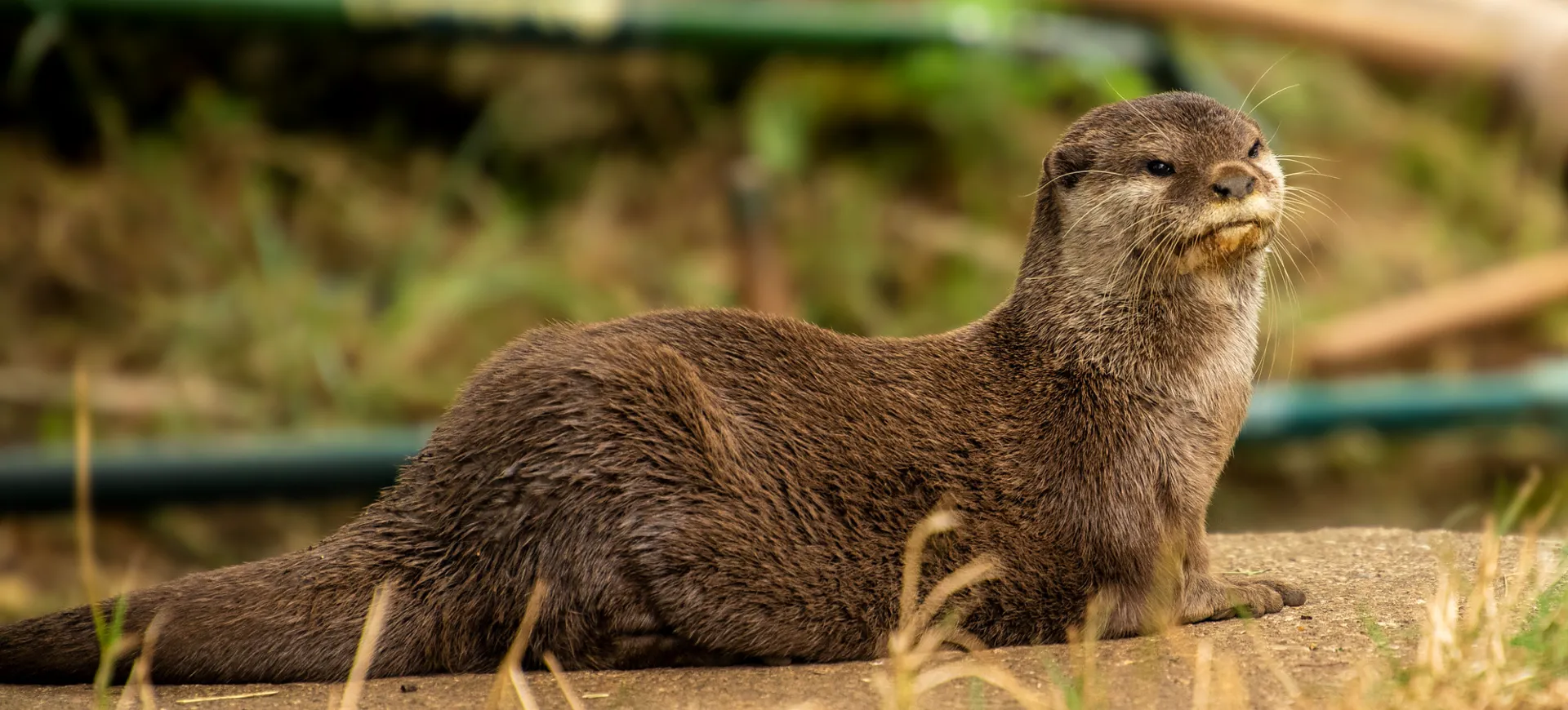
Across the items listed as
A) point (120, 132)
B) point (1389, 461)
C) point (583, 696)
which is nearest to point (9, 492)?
point (120, 132)

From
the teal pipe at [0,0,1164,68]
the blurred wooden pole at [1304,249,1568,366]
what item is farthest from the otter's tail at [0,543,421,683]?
the blurred wooden pole at [1304,249,1568,366]

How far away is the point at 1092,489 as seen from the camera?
289 centimetres

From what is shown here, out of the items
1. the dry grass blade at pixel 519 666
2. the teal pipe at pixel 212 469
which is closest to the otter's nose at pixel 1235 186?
the dry grass blade at pixel 519 666

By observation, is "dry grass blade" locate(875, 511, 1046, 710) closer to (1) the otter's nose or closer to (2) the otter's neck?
(2) the otter's neck

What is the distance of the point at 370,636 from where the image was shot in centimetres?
267

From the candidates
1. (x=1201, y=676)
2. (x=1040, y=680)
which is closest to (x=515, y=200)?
(x=1040, y=680)

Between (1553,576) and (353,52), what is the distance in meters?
5.47

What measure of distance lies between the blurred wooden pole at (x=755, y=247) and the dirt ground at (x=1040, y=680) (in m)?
3.23

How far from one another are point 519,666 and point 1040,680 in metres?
0.87

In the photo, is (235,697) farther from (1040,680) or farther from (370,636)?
(1040,680)

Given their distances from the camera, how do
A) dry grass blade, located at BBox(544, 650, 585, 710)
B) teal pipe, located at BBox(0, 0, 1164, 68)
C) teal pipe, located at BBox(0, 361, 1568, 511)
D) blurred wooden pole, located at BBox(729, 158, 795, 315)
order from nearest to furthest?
dry grass blade, located at BBox(544, 650, 585, 710) < teal pipe, located at BBox(0, 361, 1568, 511) < blurred wooden pole, located at BBox(729, 158, 795, 315) < teal pipe, located at BBox(0, 0, 1164, 68)

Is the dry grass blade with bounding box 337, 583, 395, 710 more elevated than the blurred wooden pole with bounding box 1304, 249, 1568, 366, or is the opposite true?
the blurred wooden pole with bounding box 1304, 249, 1568, 366

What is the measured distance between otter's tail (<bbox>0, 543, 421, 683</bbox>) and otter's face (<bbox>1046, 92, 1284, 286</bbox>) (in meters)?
1.44

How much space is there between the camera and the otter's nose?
279 centimetres
